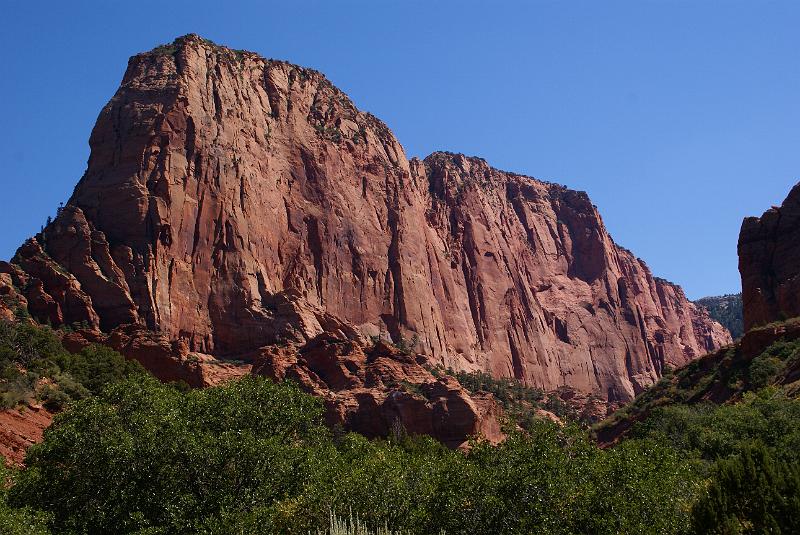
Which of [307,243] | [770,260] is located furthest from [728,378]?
[307,243]

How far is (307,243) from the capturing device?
97.4m

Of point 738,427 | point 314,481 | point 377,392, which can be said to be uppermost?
point 377,392

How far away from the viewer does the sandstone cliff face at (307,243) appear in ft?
257

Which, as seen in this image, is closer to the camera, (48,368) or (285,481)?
(285,481)

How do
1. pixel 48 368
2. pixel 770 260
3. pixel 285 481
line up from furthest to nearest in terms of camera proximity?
pixel 770 260, pixel 48 368, pixel 285 481

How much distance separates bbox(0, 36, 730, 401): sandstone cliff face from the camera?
78.2 meters

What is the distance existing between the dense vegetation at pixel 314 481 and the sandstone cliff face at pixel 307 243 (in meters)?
42.4

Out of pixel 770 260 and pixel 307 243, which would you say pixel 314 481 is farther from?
pixel 307 243

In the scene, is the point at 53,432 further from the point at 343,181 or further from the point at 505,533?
the point at 343,181

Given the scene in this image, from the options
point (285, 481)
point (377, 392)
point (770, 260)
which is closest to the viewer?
point (285, 481)

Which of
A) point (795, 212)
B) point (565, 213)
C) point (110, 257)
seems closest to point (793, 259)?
point (795, 212)

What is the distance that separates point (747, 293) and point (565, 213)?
288ft

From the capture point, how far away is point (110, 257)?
76.0m

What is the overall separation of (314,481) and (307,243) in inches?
2698
